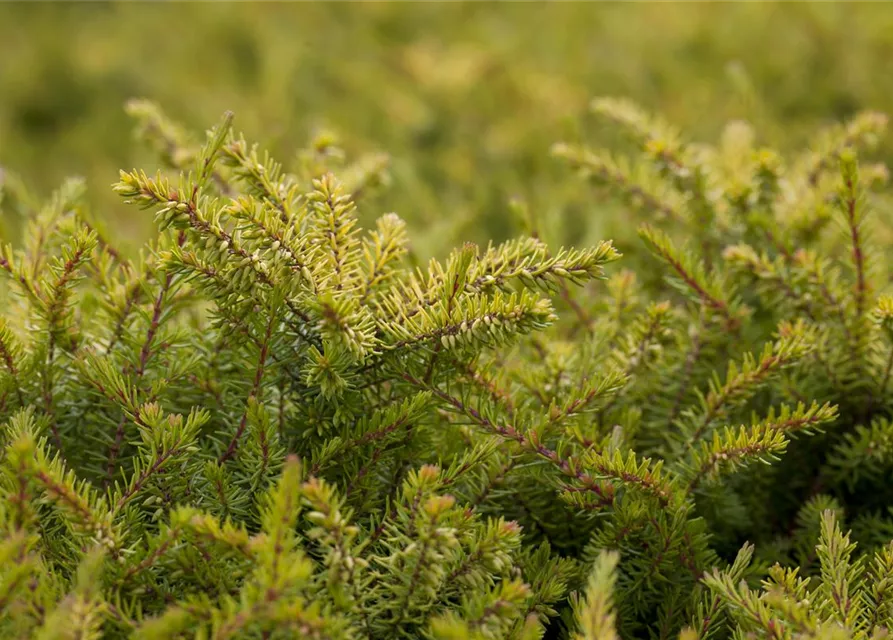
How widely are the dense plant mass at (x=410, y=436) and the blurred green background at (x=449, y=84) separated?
1.20 feet

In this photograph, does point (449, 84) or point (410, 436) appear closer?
point (410, 436)

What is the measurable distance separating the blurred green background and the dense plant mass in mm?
365

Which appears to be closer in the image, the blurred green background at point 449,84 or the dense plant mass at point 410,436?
the dense plant mass at point 410,436

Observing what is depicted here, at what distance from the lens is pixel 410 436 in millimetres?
791

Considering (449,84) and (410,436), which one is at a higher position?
(449,84)

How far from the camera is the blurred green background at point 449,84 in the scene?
5.55 ft

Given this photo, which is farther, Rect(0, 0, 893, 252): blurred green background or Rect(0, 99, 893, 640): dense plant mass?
Rect(0, 0, 893, 252): blurred green background

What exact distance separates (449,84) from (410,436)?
130 cm

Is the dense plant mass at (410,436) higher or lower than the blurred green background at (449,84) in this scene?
lower

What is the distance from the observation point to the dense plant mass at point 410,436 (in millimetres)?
641

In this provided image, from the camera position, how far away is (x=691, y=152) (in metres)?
1.14

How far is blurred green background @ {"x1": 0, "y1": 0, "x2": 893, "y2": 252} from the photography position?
1.69 meters

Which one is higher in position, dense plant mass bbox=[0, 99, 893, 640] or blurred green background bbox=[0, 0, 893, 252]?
blurred green background bbox=[0, 0, 893, 252]

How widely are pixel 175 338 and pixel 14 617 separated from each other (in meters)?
0.30
